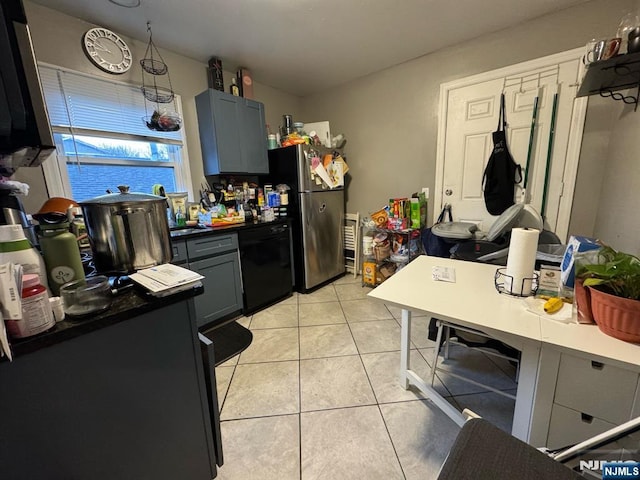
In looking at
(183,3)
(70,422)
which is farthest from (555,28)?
(70,422)

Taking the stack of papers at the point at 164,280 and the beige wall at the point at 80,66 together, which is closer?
the stack of papers at the point at 164,280

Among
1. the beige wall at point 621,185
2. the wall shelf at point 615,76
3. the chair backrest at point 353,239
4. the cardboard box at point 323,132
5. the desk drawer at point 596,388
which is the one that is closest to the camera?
the desk drawer at point 596,388

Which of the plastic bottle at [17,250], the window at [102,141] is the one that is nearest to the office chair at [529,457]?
the plastic bottle at [17,250]

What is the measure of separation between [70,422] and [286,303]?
2179 millimetres

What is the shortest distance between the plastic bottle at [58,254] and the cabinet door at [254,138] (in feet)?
6.98

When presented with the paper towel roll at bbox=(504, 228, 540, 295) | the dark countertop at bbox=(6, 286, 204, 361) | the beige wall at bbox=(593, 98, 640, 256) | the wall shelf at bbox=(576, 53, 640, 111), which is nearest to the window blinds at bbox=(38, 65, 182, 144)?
the dark countertop at bbox=(6, 286, 204, 361)

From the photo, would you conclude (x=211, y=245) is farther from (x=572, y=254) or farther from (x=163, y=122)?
(x=572, y=254)

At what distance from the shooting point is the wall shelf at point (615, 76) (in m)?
1.45

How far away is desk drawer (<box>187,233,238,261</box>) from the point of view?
2.12 meters

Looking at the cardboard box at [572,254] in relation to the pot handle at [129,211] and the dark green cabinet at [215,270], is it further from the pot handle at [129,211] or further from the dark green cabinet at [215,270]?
the dark green cabinet at [215,270]

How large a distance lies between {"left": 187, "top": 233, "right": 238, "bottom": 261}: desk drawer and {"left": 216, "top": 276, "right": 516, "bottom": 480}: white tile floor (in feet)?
2.56

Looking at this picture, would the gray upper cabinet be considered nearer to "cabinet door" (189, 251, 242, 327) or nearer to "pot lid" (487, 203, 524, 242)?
"cabinet door" (189, 251, 242, 327)

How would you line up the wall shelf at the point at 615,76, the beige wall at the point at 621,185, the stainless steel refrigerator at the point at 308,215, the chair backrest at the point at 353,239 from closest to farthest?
the wall shelf at the point at 615,76
the beige wall at the point at 621,185
the stainless steel refrigerator at the point at 308,215
the chair backrest at the point at 353,239

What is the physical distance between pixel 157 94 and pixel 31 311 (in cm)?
239
